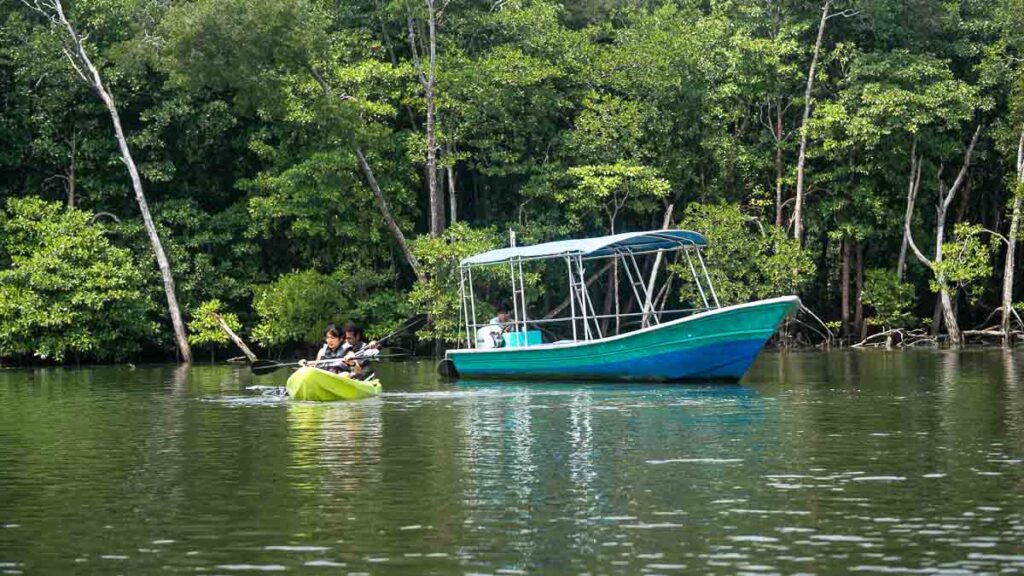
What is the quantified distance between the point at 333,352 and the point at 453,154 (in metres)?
17.5

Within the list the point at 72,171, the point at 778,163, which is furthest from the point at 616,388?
the point at 72,171

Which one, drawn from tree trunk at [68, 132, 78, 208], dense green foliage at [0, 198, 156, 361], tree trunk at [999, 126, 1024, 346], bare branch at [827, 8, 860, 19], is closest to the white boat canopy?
dense green foliage at [0, 198, 156, 361]

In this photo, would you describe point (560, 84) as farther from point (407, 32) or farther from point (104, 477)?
point (104, 477)

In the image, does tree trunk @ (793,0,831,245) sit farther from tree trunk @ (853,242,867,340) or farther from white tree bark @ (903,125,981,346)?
white tree bark @ (903,125,981,346)

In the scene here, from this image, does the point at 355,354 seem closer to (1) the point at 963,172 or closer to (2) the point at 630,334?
(2) the point at 630,334

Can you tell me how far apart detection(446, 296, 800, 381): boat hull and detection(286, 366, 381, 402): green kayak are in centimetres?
471

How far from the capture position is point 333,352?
26.8 metres

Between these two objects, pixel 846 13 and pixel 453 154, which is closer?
pixel 453 154

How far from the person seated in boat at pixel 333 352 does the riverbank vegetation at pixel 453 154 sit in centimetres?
1450

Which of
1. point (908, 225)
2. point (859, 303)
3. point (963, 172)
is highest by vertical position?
point (963, 172)

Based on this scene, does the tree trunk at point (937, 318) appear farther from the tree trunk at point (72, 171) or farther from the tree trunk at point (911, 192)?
the tree trunk at point (72, 171)

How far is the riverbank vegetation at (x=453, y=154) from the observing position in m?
41.5

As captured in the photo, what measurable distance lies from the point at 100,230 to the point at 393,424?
23327mm

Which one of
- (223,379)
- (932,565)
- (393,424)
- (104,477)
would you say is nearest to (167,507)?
(104,477)
